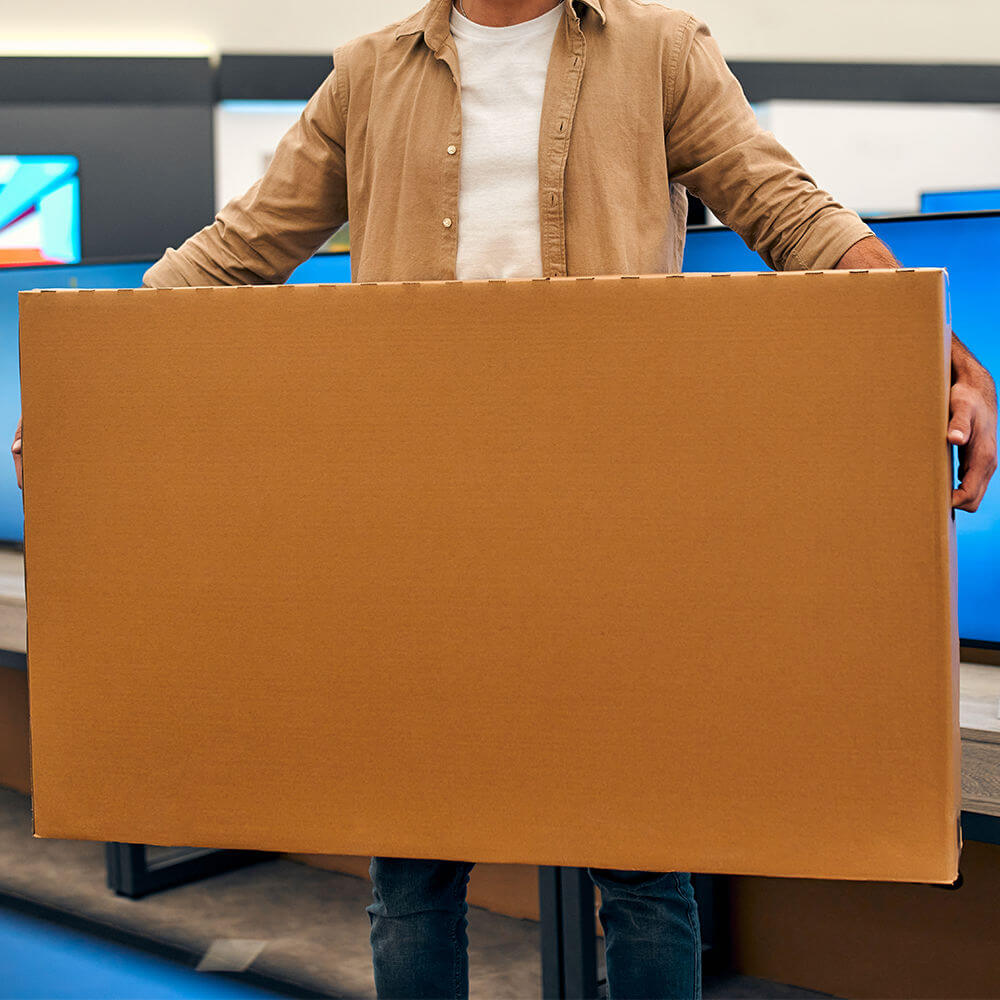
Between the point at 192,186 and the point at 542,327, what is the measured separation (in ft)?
19.1

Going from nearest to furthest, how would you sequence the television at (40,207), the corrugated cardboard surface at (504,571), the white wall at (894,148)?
the corrugated cardboard surface at (504,571)
the television at (40,207)
the white wall at (894,148)

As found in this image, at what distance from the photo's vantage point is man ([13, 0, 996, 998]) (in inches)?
38.5

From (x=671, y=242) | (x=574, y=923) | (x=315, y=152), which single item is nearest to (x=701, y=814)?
(x=671, y=242)

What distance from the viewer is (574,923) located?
166 centimetres

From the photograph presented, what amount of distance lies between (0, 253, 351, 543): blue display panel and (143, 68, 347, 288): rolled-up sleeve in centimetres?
116

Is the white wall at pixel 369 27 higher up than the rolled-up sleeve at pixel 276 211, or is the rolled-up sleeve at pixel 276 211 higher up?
the white wall at pixel 369 27

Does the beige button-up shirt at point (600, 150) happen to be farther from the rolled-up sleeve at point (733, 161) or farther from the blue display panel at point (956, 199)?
the blue display panel at point (956, 199)

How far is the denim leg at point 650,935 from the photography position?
963 mm

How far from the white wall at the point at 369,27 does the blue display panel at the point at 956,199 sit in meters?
4.21

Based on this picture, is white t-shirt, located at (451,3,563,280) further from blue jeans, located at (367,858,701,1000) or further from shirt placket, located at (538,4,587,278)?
blue jeans, located at (367,858,701,1000)

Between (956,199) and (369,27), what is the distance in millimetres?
4522

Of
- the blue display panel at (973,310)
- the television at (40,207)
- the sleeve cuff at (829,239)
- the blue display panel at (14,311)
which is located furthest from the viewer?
the television at (40,207)

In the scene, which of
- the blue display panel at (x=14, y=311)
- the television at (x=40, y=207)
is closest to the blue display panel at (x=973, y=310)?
the blue display panel at (x=14, y=311)

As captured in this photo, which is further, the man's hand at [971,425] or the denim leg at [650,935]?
the denim leg at [650,935]
